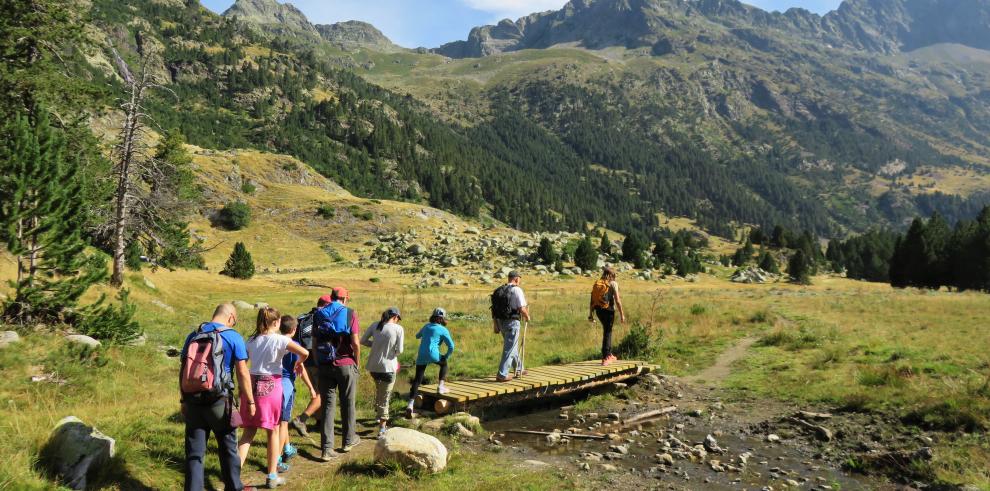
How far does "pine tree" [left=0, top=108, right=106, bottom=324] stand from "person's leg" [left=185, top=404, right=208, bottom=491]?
9326 mm

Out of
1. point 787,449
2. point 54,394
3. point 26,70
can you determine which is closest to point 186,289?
point 26,70

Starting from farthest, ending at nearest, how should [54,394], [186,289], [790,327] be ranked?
[186,289], [790,327], [54,394]

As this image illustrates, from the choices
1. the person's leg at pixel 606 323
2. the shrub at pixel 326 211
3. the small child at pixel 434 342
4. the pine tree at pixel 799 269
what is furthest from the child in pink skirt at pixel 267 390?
the shrub at pixel 326 211

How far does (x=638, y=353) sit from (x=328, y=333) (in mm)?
12005

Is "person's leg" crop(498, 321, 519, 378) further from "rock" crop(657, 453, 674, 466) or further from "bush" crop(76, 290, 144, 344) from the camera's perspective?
"bush" crop(76, 290, 144, 344)

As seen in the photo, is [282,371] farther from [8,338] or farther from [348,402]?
[8,338]

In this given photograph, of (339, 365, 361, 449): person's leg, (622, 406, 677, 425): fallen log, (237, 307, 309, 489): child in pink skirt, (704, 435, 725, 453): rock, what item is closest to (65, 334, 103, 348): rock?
(339, 365, 361, 449): person's leg

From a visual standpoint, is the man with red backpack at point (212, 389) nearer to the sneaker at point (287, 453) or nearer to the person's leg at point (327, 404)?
A: the sneaker at point (287, 453)

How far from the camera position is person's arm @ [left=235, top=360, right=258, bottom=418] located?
6484 millimetres

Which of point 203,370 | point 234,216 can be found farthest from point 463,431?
point 234,216

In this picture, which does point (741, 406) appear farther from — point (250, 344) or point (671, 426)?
point (250, 344)

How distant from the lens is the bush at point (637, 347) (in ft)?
59.1

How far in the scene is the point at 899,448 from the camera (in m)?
9.62

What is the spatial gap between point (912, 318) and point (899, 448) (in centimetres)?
1852
